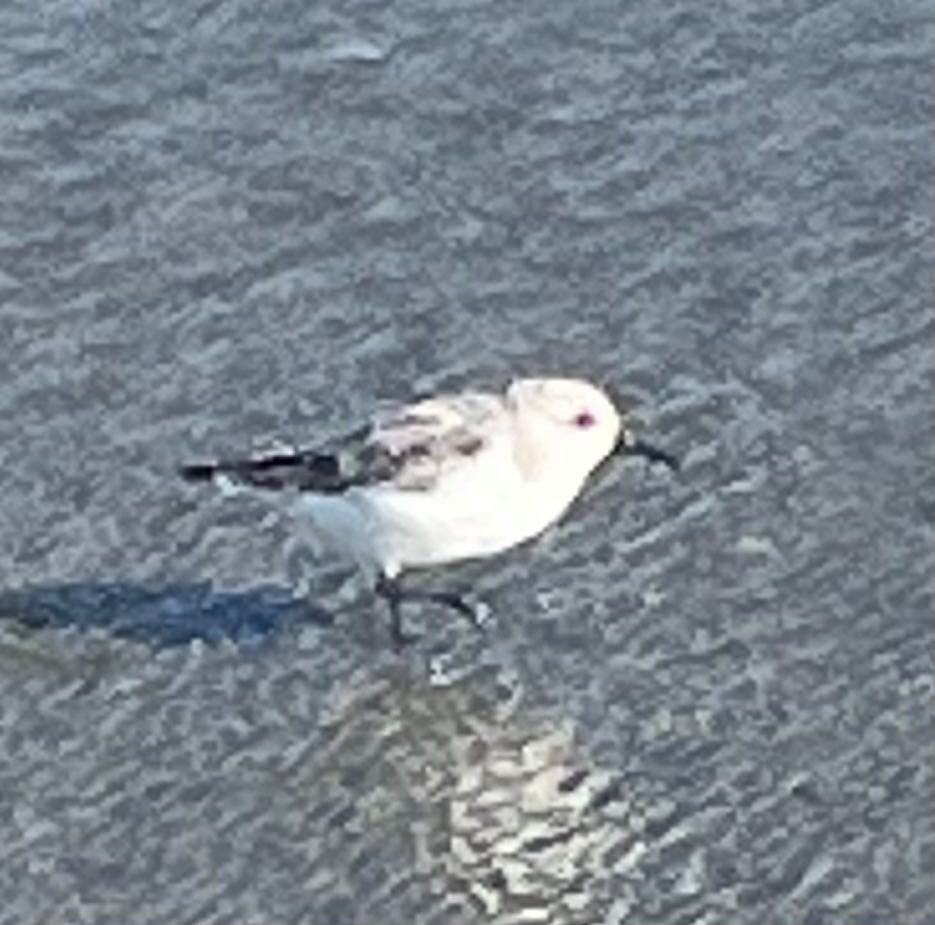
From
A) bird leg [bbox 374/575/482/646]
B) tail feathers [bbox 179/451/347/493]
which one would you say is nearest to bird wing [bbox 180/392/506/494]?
tail feathers [bbox 179/451/347/493]

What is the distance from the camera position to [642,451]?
24.8 ft

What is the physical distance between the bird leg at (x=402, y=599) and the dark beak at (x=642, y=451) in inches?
21.2

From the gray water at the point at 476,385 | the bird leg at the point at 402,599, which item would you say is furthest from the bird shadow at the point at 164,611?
the bird leg at the point at 402,599

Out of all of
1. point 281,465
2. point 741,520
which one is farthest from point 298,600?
point 741,520

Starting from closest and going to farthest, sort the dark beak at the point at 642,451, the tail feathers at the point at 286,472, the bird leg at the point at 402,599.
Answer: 1. the bird leg at the point at 402,599
2. the tail feathers at the point at 286,472
3. the dark beak at the point at 642,451

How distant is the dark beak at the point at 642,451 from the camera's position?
752 cm

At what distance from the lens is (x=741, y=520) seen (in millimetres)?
7453

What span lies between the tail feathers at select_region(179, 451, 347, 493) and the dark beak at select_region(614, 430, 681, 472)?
2.08 feet

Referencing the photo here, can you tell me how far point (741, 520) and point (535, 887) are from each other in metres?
1.25

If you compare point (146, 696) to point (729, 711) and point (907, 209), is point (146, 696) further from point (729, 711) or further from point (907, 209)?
point (907, 209)

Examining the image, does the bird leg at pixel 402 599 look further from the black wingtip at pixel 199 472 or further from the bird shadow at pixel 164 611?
the black wingtip at pixel 199 472

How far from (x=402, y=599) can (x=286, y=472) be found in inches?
15.3

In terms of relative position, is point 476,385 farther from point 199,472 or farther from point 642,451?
point 199,472

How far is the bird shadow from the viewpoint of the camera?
23.8 feet
